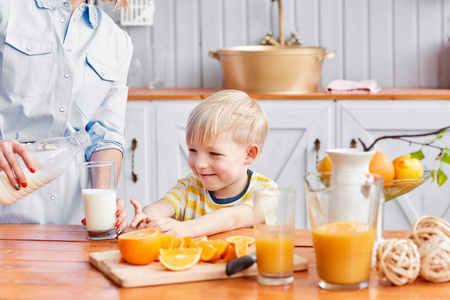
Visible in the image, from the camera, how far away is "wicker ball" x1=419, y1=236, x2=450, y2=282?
1.06 metres

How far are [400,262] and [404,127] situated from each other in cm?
192

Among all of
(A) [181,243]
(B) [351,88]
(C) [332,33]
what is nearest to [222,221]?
(A) [181,243]

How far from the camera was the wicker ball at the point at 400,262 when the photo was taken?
105 centimetres

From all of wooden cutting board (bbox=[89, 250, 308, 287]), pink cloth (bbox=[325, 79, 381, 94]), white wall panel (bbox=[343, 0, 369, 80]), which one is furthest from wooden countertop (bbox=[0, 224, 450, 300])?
white wall panel (bbox=[343, 0, 369, 80])

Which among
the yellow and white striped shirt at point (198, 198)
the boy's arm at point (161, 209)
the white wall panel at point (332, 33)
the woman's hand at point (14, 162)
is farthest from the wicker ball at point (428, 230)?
the white wall panel at point (332, 33)

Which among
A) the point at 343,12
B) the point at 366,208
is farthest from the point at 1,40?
the point at 343,12

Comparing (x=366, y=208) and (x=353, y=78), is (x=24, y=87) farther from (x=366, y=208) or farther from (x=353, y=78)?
(x=353, y=78)

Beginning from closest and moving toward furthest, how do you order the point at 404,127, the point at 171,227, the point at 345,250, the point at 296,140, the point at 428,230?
the point at 345,250 < the point at 428,230 < the point at 171,227 < the point at 404,127 < the point at 296,140

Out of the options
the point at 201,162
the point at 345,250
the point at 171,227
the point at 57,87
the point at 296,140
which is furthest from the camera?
the point at 296,140

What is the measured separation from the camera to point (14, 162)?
1388mm

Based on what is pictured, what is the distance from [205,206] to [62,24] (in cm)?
66

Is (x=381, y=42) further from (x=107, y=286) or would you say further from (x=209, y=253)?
(x=107, y=286)

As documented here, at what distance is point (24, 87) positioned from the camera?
5.92 ft

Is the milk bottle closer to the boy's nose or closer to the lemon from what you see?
the boy's nose
